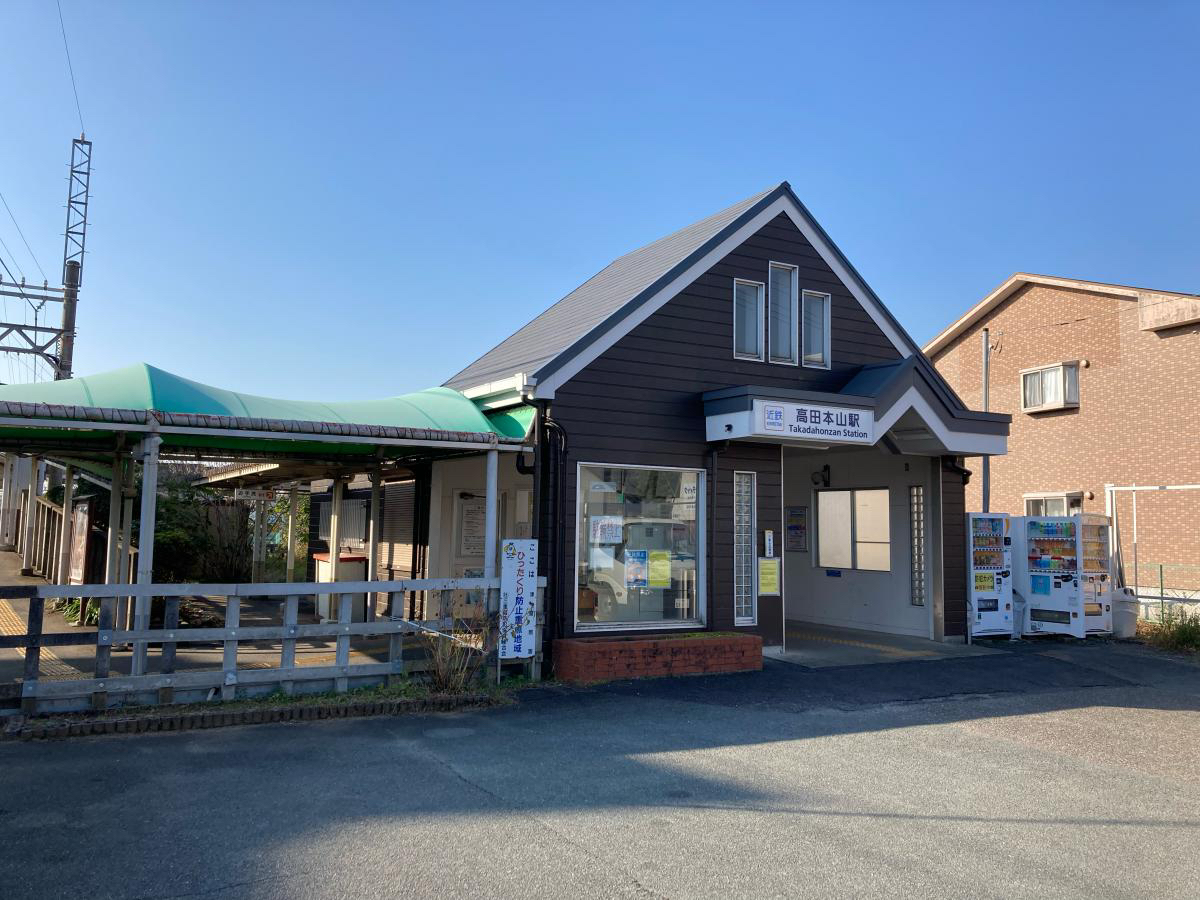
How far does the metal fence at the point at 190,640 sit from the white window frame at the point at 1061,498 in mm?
18055

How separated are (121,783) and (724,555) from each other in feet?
26.5

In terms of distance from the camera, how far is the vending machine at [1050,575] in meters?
15.5

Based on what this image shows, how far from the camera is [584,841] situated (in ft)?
18.3

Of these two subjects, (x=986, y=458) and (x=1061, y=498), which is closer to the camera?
(x=986, y=458)

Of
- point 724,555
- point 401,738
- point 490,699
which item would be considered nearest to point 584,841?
point 401,738

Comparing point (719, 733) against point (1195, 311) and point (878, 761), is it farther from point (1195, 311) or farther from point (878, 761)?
point (1195, 311)

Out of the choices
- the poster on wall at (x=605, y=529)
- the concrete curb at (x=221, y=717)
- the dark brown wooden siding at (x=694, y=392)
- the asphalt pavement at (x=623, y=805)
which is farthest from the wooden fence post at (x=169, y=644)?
the poster on wall at (x=605, y=529)

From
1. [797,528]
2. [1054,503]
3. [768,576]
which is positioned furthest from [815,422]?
[1054,503]

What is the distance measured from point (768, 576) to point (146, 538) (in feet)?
26.1

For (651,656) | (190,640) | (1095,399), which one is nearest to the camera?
(190,640)

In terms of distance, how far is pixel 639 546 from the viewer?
12.3 m

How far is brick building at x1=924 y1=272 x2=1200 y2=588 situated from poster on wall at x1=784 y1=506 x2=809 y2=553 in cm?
823

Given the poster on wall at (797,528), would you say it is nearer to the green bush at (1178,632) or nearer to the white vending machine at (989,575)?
the white vending machine at (989,575)

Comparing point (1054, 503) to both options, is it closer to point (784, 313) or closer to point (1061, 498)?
point (1061, 498)
